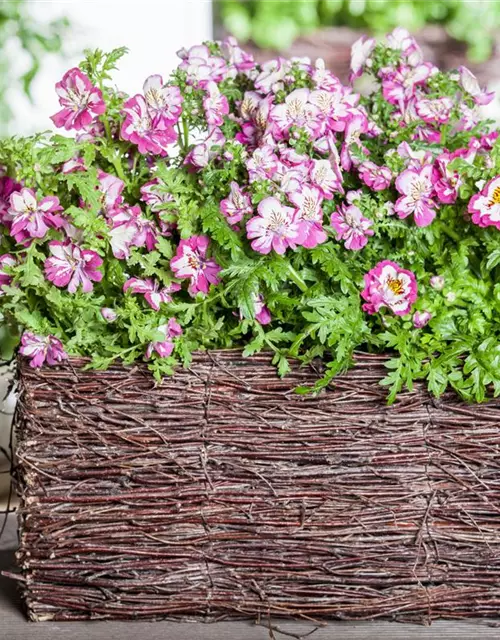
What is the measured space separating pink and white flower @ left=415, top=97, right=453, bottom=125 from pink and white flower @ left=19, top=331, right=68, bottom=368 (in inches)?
24.3

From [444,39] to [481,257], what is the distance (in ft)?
9.55

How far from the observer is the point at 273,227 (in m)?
1.25

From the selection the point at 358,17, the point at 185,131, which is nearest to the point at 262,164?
the point at 185,131

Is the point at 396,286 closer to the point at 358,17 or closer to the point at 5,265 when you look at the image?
the point at 5,265

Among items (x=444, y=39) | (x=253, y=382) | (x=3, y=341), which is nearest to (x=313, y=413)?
(x=253, y=382)

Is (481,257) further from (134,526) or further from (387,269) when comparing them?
(134,526)

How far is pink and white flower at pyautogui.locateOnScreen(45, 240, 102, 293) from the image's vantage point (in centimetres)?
130

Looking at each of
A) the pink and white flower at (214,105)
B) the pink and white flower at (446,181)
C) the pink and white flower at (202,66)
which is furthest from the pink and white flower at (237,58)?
the pink and white flower at (446,181)

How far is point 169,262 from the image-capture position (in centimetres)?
133

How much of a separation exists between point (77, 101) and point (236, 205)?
27 centimetres

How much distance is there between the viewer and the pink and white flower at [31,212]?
4.19 ft

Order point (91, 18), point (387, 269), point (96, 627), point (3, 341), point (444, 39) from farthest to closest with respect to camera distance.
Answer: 1. point (444, 39)
2. point (91, 18)
3. point (3, 341)
4. point (96, 627)
5. point (387, 269)

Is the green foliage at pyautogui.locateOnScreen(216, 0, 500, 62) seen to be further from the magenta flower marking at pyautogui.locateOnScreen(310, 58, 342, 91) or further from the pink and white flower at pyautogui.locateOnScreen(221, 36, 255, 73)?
the magenta flower marking at pyautogui.locateOnScreen(310, 58, 342, 91)

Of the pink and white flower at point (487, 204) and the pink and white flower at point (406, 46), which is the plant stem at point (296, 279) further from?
the pink and white flower at point (406, 46)
